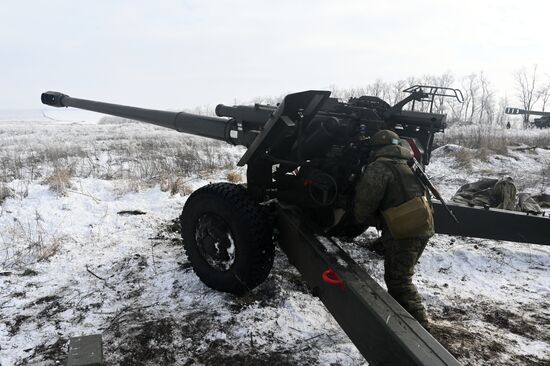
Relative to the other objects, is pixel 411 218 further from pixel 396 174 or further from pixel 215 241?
pixel 215 241

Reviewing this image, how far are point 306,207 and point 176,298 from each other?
4.07 ft

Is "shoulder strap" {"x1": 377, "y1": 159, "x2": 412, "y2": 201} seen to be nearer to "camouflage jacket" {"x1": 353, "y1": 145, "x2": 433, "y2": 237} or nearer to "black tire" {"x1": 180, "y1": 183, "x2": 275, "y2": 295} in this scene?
"camouflage jacket" {"x1": 353, "y1": 145, "x2": 433, "y2": 237}

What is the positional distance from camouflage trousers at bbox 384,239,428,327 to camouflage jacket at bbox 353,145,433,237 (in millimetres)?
141

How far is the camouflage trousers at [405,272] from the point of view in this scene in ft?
8.79

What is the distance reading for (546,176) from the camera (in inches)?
384

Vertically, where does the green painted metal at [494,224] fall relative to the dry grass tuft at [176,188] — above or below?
above

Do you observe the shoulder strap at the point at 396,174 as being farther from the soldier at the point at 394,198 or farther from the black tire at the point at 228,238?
the black tire at the point at 228,238

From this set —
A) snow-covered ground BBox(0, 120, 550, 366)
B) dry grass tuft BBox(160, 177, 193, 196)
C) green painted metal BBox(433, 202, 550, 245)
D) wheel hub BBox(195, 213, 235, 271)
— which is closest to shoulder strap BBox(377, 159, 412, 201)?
snow-covered ground BBox(0, 120, 550, 366)

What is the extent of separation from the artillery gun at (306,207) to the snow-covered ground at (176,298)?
15.2 inches

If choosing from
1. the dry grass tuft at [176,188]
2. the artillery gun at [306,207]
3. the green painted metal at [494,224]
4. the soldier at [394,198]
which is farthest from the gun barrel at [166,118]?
the green painted metal at [494,224]

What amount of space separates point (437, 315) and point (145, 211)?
360 cm

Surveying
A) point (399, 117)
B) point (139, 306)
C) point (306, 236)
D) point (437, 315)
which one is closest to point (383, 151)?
point (306, 236)

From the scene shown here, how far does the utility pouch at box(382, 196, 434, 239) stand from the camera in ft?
8.47

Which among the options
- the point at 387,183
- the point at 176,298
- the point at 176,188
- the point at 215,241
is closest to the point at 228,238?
the point at 215,241
